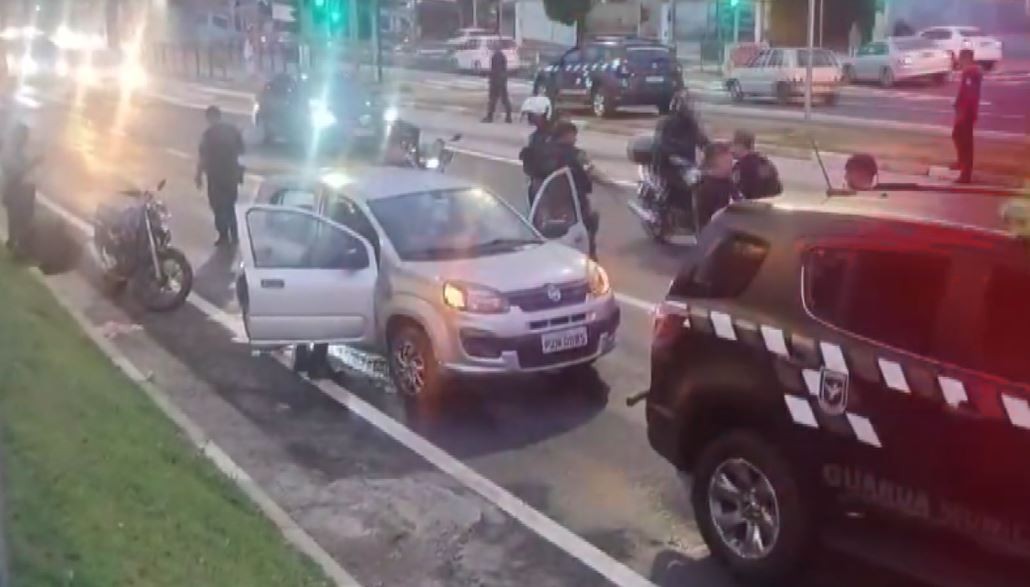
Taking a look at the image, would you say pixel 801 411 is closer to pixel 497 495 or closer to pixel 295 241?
pixel 497 495

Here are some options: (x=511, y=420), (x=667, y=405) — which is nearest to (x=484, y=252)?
(x=511, y=420)

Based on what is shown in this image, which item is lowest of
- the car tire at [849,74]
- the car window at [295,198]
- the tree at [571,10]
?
the car window at [295,198]

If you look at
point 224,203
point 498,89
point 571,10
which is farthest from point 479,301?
point 571,10

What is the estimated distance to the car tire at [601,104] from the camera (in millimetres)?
35906

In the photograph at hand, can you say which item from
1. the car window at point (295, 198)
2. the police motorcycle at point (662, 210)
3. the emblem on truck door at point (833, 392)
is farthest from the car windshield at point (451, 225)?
the police motorcycle at point (662, 210)

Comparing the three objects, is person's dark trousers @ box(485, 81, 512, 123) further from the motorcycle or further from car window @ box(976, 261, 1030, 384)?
car window @ box(976, 261, 1030, 384)

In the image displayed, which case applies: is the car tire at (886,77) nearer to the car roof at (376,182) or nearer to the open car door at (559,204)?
the open car door at (559,204)

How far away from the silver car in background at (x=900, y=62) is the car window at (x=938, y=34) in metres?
0.57

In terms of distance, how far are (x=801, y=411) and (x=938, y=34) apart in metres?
41.9

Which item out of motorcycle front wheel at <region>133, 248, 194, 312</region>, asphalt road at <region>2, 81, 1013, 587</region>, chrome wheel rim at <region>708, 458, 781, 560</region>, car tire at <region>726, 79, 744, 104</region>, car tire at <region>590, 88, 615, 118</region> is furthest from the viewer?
car tire at <region>726, 79, 744, 104</region>

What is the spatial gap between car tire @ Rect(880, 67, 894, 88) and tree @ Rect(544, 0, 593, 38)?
74.4 feet

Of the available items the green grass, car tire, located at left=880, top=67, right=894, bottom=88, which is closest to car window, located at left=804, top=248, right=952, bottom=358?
the green grass

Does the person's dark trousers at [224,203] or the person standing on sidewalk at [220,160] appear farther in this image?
the person's dark trousers at [224,203]

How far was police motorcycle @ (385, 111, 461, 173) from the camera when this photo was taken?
18.1 metres
